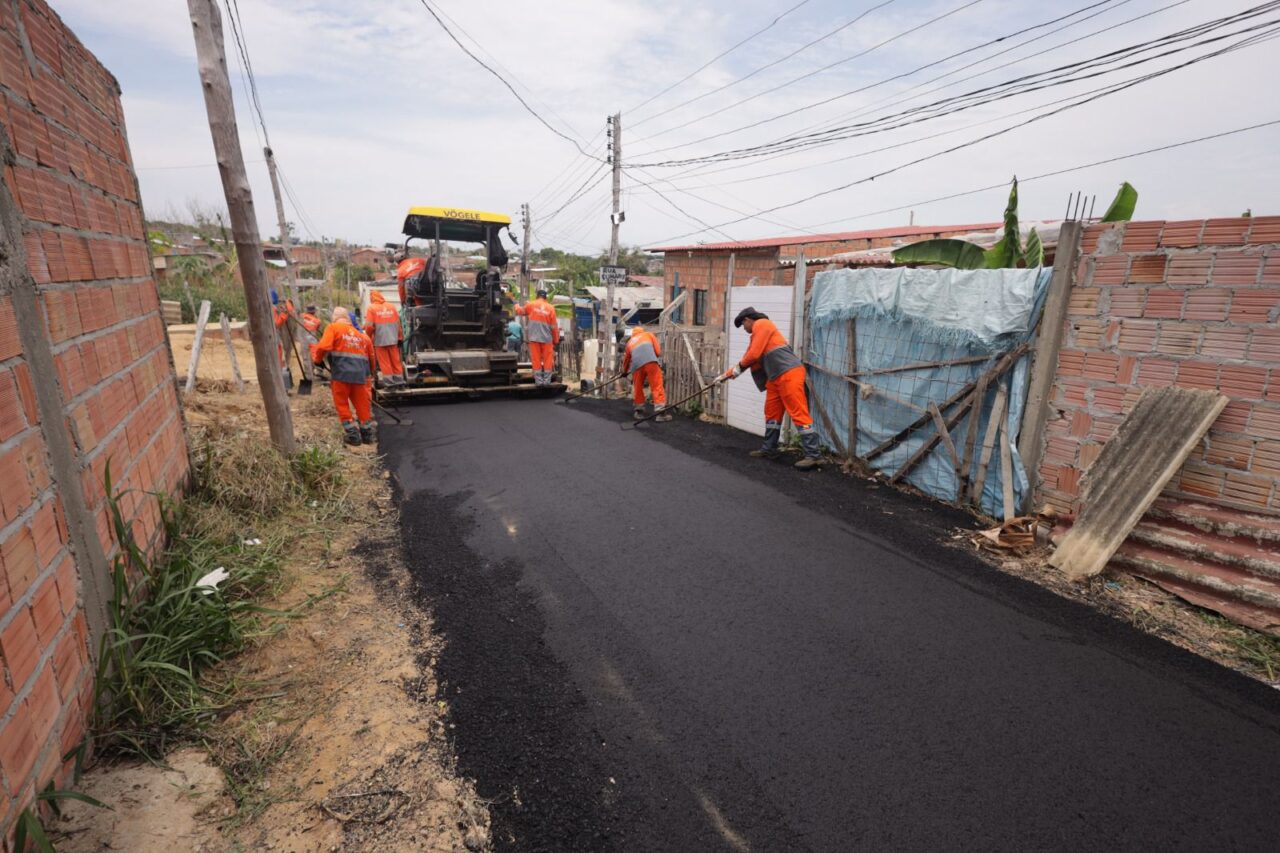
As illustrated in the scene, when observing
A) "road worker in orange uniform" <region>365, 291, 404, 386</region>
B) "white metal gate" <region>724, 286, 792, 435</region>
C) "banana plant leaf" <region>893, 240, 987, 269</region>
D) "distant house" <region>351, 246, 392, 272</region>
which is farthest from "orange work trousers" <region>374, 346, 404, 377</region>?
"distant house" <region>351, 246, 392, 272</region>

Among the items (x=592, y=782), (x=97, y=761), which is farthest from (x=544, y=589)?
(x=97, y=761)

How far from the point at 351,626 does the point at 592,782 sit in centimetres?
165

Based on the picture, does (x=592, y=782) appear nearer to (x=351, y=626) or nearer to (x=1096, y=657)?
(x=351, y=626)

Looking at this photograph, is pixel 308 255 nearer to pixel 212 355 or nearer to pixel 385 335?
pixel 212 355

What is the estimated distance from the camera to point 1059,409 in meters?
4.09

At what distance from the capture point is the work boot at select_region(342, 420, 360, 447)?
6802 mm

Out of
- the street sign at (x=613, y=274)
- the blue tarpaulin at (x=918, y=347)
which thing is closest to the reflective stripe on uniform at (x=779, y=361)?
the blue tarpaulin at (x=918, y=347)

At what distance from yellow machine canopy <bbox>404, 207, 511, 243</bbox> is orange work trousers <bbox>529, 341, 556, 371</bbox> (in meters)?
1.88

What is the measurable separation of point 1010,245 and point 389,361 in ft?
25.3

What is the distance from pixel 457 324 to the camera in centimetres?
984

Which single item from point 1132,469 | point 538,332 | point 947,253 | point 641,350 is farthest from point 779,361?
point 538,332

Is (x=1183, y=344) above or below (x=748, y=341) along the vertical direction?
above

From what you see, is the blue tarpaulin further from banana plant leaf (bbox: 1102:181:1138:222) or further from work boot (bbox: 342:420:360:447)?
work boot (bbox: 342:420:360:447)

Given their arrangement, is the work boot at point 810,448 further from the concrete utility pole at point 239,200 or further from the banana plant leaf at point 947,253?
the concrete utility pole at point 239,200
